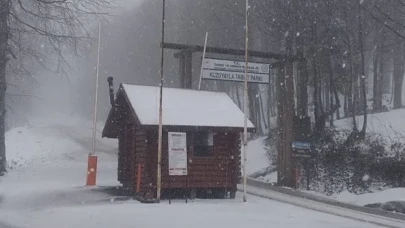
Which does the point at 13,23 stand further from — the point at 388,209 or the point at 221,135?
the point at 388,209

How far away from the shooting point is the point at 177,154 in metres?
16.8

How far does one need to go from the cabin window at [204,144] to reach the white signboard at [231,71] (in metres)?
3.17

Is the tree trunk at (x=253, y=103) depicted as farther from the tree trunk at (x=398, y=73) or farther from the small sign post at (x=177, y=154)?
the small sign post at (x=177, y=154)

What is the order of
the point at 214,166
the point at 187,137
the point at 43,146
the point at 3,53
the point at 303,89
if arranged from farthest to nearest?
the point at 43,146
the point at 303,89
the point at 3,53
the point at 214,166
the point at 187,137

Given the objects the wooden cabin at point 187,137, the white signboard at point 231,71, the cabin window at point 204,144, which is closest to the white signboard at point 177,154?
the wooden cabin at point 187,137

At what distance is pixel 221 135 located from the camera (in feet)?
63.4

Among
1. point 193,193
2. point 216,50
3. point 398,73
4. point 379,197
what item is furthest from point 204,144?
point 398,73

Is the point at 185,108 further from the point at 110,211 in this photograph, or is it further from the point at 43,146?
the point at 43,146

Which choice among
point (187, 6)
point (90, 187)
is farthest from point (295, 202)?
A: point (187, 6)

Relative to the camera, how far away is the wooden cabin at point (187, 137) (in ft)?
59.6

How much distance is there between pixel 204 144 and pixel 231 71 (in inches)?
153

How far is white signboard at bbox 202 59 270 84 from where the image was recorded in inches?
849

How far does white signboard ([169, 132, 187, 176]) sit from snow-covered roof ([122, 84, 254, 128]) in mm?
916

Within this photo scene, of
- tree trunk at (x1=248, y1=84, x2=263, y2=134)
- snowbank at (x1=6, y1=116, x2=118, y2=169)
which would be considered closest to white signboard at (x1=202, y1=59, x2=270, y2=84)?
snowbank at (x1=6, y1=116, x2=118, y2=169)
